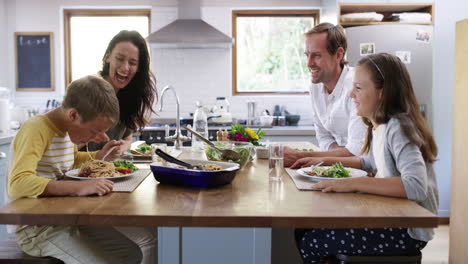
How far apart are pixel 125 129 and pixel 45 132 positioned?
1335 mm

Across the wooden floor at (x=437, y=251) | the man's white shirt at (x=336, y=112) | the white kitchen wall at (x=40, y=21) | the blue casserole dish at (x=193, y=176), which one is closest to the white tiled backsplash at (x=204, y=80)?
the white kitchen wall at (x=40, y=21)

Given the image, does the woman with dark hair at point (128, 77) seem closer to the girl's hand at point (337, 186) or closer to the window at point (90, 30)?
the girl's hand at point (337, 186)

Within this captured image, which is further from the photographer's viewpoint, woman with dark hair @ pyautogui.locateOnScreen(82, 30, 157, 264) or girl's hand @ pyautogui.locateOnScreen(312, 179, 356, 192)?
woman with dark hair @ pyautogui.locateOnScreen(82, 30, 157, 264)

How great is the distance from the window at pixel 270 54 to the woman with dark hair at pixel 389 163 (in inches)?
134

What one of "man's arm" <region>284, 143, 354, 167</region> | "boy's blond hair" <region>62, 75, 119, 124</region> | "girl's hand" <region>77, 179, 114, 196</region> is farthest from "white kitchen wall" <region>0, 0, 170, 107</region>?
"girl's hand" <region>77, 179, 114, 196</region>

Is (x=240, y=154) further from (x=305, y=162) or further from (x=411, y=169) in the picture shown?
(x=411, y=169)

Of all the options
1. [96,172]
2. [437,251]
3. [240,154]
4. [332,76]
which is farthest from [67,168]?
[437,251]

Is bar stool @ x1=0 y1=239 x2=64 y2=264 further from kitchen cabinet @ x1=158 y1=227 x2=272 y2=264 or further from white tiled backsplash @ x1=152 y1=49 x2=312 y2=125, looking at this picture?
white tiled backsplash @ x1=152 y1=49 x2=312 y2=125

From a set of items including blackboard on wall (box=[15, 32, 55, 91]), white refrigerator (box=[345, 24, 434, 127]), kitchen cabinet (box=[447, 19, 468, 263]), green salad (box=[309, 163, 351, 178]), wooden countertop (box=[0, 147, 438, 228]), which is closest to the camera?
wooden countertop (box=[0, 147, 438, 228])

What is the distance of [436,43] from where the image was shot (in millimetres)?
4562

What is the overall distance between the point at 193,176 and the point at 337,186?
0.49 metres

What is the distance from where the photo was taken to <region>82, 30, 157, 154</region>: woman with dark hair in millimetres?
2873

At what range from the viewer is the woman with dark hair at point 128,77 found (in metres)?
2.87

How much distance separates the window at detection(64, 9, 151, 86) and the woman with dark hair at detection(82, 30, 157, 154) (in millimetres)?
2391
